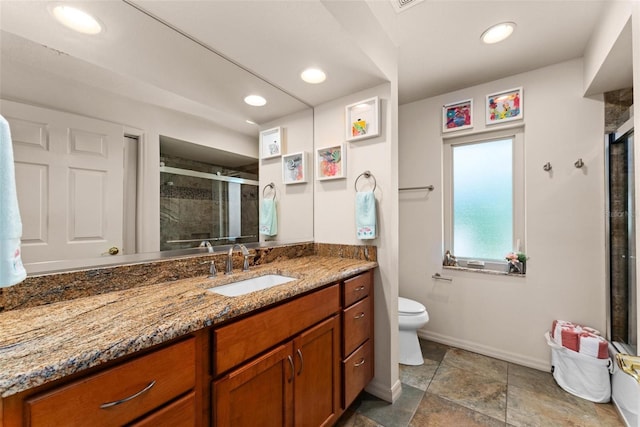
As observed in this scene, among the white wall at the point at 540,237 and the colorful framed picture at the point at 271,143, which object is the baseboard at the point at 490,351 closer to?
the white wall at the point at 540,237

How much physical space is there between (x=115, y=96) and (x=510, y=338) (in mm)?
3118

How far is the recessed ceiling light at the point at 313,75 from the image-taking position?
5.41 ft

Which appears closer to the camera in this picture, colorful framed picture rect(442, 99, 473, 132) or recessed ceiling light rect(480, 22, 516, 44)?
recessed ceiling light rect(480, 22, 516, 44)

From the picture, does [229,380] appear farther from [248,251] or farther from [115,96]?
[115,96]

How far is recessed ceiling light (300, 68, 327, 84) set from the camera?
1650 mm

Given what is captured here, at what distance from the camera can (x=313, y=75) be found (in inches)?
66.8

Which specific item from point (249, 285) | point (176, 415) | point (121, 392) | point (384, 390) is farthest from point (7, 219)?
point (384, 390)

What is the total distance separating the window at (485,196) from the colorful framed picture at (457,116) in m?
0.12

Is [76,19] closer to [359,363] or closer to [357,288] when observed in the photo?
[357,288]

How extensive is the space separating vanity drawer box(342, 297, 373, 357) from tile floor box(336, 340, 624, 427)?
1.48 feet

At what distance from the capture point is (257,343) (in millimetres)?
1002

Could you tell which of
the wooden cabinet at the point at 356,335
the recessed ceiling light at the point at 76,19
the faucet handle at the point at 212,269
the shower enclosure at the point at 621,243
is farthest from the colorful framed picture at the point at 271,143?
the shower enclosure at the point at 621,243

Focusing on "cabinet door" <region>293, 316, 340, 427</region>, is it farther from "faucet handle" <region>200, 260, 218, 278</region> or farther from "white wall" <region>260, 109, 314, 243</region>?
"white wall" <region>260, 109, 314, 243</region>

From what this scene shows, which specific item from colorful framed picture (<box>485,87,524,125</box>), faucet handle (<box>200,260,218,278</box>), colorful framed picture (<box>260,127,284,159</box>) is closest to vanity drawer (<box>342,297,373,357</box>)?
faucet handle (<box>200,260,218,278</box>)
